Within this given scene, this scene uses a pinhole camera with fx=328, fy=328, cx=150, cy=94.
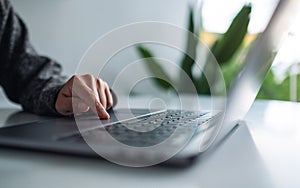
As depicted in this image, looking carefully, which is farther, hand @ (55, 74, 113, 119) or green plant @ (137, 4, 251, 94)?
green plant @ (137, 4, 251, 94)

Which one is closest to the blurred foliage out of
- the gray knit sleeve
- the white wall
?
the white wall

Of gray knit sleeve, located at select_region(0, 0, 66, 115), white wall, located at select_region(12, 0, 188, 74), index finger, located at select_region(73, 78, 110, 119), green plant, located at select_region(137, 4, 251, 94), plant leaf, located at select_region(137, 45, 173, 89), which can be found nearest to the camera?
index finger, located at select_region(73, 78, 110, 119)

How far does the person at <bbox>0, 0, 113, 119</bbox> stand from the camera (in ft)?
1.81

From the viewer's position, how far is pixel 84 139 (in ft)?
1.04

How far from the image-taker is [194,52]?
1501mm

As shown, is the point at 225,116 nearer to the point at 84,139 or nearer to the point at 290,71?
the point at 84,139

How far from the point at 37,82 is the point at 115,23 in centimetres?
87

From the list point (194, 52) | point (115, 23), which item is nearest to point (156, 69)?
point (194, 52)

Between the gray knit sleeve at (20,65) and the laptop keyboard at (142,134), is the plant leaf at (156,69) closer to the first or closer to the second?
the gray knit sleeve at (20,65)

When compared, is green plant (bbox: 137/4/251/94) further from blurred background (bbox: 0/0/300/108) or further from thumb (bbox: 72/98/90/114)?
thumb (bbox: 72/98/90/114)

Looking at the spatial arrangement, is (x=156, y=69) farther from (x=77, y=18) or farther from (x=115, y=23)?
(x=77, y=18)

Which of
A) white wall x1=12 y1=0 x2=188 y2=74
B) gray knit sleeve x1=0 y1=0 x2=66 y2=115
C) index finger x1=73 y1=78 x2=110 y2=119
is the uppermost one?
white wall x1=12 y1=0 x2=188 y2=74

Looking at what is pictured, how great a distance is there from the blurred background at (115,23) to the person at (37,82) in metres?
0.34

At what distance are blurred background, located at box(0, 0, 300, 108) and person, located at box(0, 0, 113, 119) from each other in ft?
1.12
